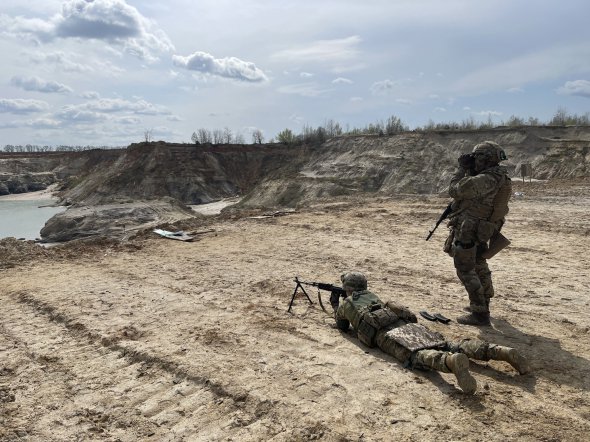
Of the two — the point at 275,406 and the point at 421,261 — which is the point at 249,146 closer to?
the point at 421,261

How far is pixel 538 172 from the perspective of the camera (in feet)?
83.8

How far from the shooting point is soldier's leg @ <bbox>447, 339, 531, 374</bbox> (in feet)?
13.0

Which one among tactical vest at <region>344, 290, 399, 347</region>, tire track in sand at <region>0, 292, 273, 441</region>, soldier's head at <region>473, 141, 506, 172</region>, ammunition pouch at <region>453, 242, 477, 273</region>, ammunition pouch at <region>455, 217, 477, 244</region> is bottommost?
tire track in sand at <region>0, 292, 273, 441</region>

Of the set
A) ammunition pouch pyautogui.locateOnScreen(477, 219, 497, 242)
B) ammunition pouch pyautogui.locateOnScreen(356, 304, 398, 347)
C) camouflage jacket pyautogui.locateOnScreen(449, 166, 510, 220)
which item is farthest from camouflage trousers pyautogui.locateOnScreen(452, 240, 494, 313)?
ammunition pouch pyautogui.locateOnScreen(356, 304, 398, 347)

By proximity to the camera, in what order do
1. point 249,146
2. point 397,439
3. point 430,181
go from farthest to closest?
point 249,146 < point 430,181 < point 397,439

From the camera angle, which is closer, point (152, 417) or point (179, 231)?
point (152, 417)

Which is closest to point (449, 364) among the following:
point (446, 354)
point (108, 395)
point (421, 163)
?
point (446, 354)

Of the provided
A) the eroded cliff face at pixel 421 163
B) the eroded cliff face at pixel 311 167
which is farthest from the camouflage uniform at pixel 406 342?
the eroded cliff face at pixel 421 163

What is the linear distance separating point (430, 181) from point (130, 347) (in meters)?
24.8

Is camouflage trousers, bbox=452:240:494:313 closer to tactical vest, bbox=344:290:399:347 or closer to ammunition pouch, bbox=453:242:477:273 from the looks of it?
ammunition pouch, bbox=453:242:477:273

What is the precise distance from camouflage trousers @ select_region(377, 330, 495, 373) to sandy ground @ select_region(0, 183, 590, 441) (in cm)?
12

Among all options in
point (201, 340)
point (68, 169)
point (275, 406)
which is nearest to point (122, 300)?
point (201, 340)

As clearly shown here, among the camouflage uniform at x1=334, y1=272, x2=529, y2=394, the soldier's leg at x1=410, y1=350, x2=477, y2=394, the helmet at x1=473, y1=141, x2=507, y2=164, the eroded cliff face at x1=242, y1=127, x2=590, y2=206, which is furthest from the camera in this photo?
the eroded cliff face at x1=242, y1=127, x2=590, y2=206

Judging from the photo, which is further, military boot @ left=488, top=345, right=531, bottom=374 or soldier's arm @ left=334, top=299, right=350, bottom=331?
soldier's arm @ left=334, top=299, right=350, bottom=331
